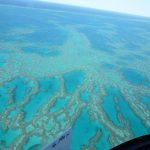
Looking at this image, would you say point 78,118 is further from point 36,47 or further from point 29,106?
point 36,47

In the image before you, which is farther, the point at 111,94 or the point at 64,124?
the point at 111,94

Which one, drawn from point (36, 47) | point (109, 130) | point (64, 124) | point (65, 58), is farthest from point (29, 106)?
point (36, 47)

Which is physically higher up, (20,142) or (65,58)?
(20,142)

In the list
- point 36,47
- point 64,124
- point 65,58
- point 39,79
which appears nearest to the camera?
point 64,124

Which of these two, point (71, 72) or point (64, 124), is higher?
point (64, 124)

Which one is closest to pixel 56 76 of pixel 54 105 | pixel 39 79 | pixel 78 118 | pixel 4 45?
pixel 39 79

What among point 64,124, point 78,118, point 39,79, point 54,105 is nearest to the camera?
point 64,124

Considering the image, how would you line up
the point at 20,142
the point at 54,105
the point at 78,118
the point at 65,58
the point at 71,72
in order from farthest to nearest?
1. the point at 65,58
2. the point at 71,72
3. the point at 54,105
4. the point at 78,118
5. the point at 20,142

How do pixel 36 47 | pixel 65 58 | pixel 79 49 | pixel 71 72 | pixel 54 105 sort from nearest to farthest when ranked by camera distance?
1. pixel 54 105
2. pixel 71 72
3. pixel 65 58
4. pixel 36 47
5. pixel 79 49

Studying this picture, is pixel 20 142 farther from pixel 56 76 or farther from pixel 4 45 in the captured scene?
pixel 4 45
